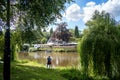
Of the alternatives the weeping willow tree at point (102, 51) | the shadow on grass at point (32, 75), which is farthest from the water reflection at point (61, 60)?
the shadow on grass at point (32, 75)

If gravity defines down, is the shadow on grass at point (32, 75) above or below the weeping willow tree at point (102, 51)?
below

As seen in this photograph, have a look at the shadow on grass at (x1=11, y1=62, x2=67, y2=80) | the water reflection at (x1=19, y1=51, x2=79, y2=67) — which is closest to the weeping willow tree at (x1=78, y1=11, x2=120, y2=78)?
the shadow on grass at (x1=11, y1=62, x2=67, y2=80)

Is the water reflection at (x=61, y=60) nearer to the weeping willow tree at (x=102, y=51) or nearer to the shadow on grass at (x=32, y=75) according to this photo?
the weeping willow tree at (x=102, y=51)

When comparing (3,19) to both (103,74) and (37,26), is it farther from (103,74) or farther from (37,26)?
(103,74)

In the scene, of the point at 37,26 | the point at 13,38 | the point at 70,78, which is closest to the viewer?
the point at 70,78

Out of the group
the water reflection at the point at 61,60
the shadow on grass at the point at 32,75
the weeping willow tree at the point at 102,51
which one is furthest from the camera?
the water reflection at the point at 61,60

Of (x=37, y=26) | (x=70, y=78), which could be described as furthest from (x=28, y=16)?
(x=70, y=78)

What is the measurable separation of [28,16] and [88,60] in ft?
17.8

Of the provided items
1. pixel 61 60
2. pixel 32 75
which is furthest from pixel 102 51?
pixel 61 60

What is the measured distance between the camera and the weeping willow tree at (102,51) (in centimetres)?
1720

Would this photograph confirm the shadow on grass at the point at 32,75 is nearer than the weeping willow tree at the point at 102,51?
Yes

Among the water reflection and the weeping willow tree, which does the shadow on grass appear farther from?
the water reflection

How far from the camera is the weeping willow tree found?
17203 mm

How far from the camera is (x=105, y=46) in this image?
17.2m
